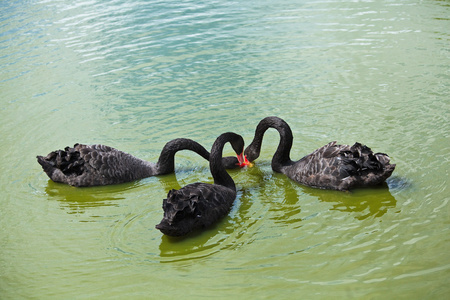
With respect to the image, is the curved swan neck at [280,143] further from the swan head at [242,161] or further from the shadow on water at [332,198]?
the shadow on water at [332,198]

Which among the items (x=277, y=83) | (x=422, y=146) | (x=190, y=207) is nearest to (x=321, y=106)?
(x=277, y=83)

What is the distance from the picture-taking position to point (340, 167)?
19.0 feet

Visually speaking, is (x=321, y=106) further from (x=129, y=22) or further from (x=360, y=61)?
(x=129, y=22)

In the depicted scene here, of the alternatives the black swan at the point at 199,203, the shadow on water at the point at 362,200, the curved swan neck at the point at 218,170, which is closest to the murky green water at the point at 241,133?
the shadow on water at the point at 362,200

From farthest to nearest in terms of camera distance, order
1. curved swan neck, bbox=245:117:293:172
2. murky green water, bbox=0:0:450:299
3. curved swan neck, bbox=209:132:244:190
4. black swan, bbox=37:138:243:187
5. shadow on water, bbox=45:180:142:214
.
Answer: black swan, bbox=37:138:243:187 → curved swan neck, bbox=245:117:293:172 → shadow on water, bbox=45:180:142:214 → curved swan neck, bbox=209:132:244:190 → murky green water, bbox=0:0:450:299

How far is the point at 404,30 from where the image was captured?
10977 millimetres

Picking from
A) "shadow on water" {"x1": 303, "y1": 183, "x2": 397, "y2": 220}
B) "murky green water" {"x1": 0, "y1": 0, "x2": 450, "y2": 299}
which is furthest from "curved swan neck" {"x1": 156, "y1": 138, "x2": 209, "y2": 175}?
"shadow on water" {"x1": 303, "y1": 183, "x2": 397, "y2": 220}

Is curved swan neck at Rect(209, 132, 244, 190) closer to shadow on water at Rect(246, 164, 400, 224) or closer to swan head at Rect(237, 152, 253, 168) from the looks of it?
shadow on water at Rect(246, 164, 400, 224)

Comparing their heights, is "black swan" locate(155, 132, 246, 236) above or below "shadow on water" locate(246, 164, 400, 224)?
above

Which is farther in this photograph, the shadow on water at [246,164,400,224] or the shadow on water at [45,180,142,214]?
the shadow on water at [45,180,142,214]

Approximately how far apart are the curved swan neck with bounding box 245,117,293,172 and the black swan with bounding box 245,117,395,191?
12 millimetres

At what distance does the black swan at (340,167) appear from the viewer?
5641mm

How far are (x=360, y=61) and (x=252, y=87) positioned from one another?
83.6 inches

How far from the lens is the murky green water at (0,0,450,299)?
14.6ft
